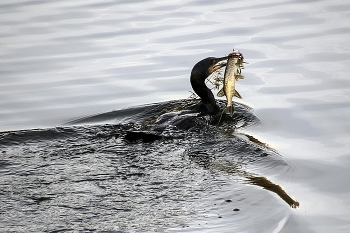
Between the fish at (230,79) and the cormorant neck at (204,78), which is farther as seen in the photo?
the cormorant neck at (204,78)

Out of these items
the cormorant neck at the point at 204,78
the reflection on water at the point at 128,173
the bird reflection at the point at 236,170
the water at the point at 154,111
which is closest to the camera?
the reflection on water at the point at 128,173

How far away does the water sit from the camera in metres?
7.43

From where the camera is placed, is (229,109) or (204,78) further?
(204,78)

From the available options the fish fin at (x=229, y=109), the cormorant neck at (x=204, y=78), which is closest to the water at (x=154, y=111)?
the fish fin at (x=229, y=109)

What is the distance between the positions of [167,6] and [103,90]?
5028mm

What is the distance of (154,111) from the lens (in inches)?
429

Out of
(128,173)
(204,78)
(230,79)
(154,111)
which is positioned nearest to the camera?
(128,173)

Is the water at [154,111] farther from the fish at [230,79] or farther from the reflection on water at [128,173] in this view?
the fish at [230,79]

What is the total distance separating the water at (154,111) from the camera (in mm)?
7427

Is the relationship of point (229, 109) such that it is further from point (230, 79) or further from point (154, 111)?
point (154, 111)

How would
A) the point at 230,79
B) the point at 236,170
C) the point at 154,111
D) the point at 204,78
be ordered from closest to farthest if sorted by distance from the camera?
the point at 236,170
the point at 230,79
the point at 204,78
the point at 154,111

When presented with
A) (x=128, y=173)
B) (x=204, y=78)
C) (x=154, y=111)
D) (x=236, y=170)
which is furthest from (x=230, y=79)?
(x=128, y=173)

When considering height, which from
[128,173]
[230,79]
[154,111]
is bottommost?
[128,173]

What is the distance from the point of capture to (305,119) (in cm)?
1029
